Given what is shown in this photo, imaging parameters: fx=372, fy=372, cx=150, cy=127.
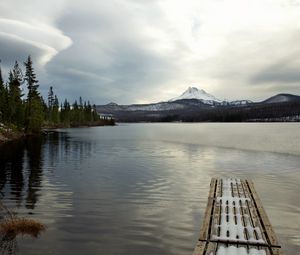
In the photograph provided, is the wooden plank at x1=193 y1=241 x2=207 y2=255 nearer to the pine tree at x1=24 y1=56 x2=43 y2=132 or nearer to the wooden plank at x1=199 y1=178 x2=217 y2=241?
the wooden plank at x1=199 y1=178 x2=217 y2=241

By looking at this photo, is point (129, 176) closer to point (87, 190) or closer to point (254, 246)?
point (87, 190)

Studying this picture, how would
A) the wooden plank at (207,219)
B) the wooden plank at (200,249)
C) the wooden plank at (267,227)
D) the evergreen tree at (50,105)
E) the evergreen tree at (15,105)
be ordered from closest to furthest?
the wooden plank at (200,249) < the wooden plank at (267,227) < the wooden plank at (207,219) < the evergreen tree at (15,105) < the evergreen tree at (50,105)

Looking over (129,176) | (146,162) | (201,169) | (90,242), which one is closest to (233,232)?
(90,242)

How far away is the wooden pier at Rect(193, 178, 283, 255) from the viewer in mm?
13296

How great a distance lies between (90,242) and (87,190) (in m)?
11.4

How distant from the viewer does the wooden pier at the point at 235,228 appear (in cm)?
1330

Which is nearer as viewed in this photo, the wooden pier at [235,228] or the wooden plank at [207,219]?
the wooden pier at [235,228]

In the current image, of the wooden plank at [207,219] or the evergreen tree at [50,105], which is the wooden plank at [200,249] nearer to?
the wooden plank at [207,219]

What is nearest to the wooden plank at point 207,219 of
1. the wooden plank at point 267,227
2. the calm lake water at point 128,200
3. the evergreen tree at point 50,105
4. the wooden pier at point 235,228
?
the wooden pier at point 235,228

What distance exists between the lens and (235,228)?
1556 centimetres

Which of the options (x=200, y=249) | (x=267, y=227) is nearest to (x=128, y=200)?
(x=267, y=227)

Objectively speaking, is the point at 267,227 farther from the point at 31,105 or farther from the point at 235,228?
the point at 31,105

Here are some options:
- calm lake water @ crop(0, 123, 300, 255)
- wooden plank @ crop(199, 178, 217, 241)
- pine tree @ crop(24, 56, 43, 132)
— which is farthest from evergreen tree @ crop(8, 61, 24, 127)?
wooden plank @ crop(199, 178, 217, 241)

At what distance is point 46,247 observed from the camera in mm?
15133
